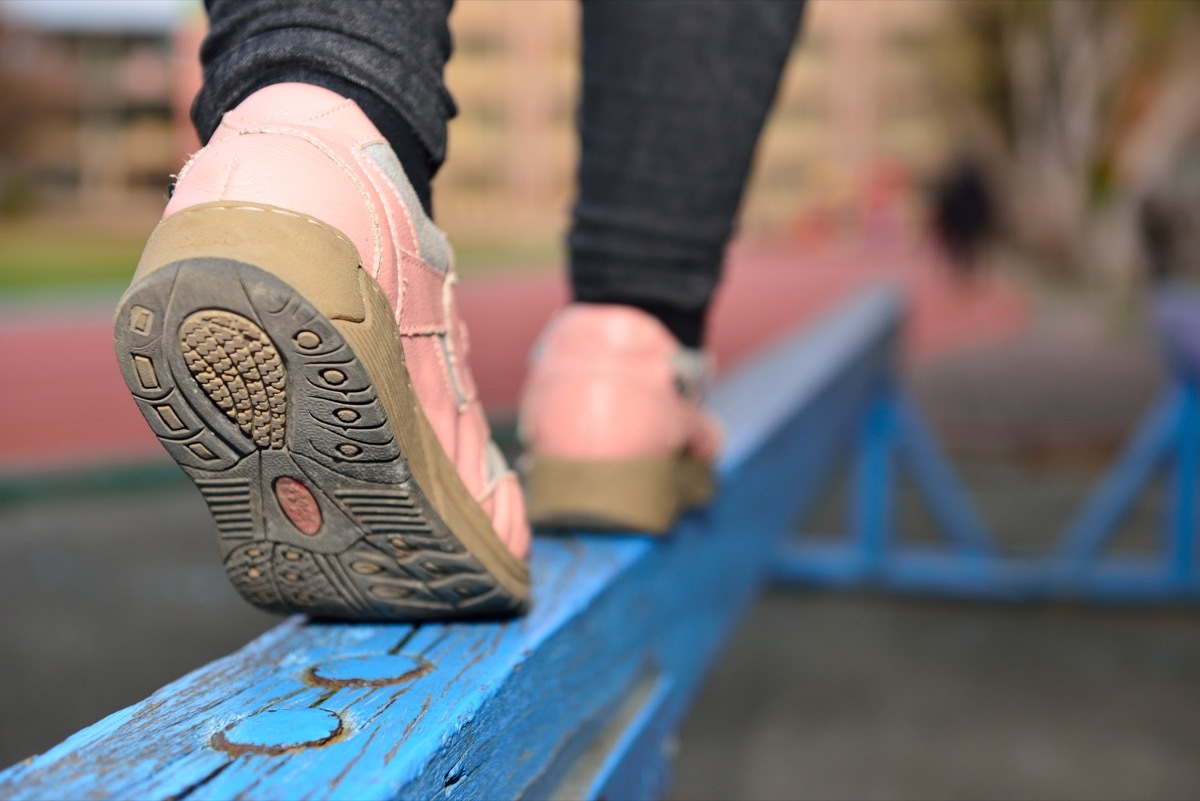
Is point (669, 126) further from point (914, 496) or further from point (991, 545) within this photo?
point (914, 496)

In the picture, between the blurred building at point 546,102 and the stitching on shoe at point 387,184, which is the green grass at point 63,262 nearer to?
the stitching on shoe at point 387,184

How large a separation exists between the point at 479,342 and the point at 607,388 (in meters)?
5.24

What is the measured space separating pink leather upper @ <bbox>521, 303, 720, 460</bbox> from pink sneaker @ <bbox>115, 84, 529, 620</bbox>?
206 millimetres

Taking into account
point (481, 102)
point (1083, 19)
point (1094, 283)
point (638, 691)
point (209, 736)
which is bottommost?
point (1094, 283)

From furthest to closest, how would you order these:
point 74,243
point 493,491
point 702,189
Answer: point 74,243 → point 702,189 → point 493,491

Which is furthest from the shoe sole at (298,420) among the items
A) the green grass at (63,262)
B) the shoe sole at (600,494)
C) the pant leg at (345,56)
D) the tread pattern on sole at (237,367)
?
the green grass at (63,262)

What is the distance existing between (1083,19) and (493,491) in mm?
21228

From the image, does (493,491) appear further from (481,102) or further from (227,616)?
(481,102)

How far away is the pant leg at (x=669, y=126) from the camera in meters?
0.86

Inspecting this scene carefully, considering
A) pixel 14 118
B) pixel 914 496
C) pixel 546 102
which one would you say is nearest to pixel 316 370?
pixel 914 496

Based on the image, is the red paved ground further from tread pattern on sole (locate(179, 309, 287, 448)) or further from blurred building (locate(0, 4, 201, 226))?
blurred building (locate(0, 4, 201, 226))

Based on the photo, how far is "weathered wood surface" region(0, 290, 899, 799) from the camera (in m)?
0.49

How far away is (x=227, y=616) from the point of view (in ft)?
8.15

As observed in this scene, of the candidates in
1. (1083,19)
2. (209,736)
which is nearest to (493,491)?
(209,736)
